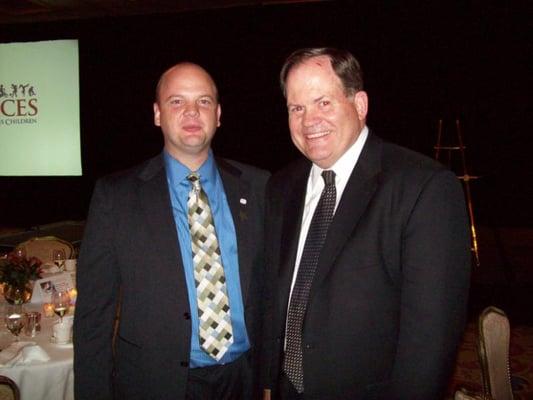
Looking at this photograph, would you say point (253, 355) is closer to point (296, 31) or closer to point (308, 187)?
point (308, 187)

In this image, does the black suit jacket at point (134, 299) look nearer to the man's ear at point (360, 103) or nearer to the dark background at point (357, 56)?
the man's ear at point (360, 103)

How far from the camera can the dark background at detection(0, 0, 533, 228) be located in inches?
242

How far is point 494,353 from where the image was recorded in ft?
6.04

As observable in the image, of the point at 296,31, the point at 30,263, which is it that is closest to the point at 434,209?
the point at 30,263

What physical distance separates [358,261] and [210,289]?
66 centimetres

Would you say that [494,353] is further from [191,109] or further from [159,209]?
[191,109]

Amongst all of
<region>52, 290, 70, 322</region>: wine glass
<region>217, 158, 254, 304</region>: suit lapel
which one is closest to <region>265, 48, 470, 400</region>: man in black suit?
<region>217, 158, 254, 304</region>: suit lapel

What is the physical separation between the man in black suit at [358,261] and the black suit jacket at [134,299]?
34 centimetres

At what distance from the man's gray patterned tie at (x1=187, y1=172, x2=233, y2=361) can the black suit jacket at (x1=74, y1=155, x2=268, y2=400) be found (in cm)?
6

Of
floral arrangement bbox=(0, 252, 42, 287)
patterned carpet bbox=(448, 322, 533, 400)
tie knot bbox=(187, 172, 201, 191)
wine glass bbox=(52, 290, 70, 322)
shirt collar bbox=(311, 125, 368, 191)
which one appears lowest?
patterned carpet bbox=(448, 322, 533, 400)

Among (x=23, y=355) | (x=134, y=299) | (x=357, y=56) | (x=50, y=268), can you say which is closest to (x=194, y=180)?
(x=134, y=299)

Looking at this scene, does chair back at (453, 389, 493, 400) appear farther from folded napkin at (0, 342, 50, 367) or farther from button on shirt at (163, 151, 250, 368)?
folded napkin at (0, 342, 50, 367)

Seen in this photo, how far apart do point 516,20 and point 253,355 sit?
5792 mm

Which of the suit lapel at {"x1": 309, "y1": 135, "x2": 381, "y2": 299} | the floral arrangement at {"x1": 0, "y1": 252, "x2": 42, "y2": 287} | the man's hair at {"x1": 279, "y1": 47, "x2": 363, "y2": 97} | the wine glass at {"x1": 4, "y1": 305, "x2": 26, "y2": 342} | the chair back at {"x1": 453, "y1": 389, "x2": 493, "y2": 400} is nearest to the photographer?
the chair back at {"x1": 453, "y1": 389, "x2": 493, "y2": 400}
